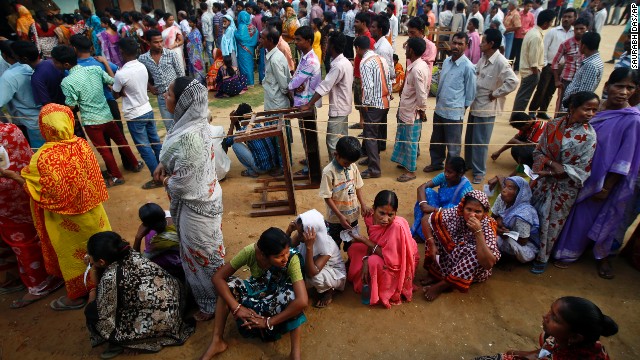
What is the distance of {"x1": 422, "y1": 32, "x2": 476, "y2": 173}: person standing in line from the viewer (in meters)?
4.71

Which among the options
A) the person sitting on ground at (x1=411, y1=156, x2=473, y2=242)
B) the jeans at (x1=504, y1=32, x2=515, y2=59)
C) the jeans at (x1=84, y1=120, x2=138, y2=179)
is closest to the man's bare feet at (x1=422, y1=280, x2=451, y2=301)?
the person sitting on ground at (x1=411, y1=156, x2=473, y2=242)

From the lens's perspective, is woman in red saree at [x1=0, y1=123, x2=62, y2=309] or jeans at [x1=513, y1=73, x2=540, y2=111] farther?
jeans at [x1=513, y1=73, x2=540, y2=111]

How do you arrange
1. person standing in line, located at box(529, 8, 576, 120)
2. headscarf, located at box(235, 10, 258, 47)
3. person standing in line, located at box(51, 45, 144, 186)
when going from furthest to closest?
headscarf, located at box(235, 10, 258, 47) → person standing in line, located at box(529, 8, 576, 120) → person standing in line, located at box(51, 45, 144, 186)

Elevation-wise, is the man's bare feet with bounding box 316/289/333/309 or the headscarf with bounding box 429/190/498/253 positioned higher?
the headscarf with bounding box 429/190/498/253

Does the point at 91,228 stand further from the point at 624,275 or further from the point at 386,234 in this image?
the point at 624,275

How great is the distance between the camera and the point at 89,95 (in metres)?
4.75

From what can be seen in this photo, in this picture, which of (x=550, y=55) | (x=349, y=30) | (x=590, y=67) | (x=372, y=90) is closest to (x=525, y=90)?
(x=550, y=55)

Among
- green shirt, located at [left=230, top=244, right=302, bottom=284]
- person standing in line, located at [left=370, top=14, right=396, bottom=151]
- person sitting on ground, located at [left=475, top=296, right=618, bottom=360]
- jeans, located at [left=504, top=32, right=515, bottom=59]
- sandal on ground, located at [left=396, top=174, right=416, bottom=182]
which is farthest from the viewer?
jeans, located at [left=504, top=32, right=515, bottom=59]

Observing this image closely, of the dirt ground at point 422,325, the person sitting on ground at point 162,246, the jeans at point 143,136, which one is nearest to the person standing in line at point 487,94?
the dirt ground at point 422,325

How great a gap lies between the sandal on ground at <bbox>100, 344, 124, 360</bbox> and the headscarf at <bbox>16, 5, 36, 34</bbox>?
34.1ft

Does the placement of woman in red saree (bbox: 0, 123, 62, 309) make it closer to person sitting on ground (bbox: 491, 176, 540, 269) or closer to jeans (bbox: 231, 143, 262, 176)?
jeans (bbox: 231, 143, 262, 176)

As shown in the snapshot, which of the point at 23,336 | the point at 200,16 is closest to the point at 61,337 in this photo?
the point at 23,336

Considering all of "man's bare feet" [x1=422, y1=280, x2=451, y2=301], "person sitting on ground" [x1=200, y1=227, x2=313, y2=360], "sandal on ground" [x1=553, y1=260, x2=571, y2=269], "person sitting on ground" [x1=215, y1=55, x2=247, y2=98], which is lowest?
"sandal on ground" [x1=553, y1=260, x2=571, y2=269]

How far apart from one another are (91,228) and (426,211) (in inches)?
115
